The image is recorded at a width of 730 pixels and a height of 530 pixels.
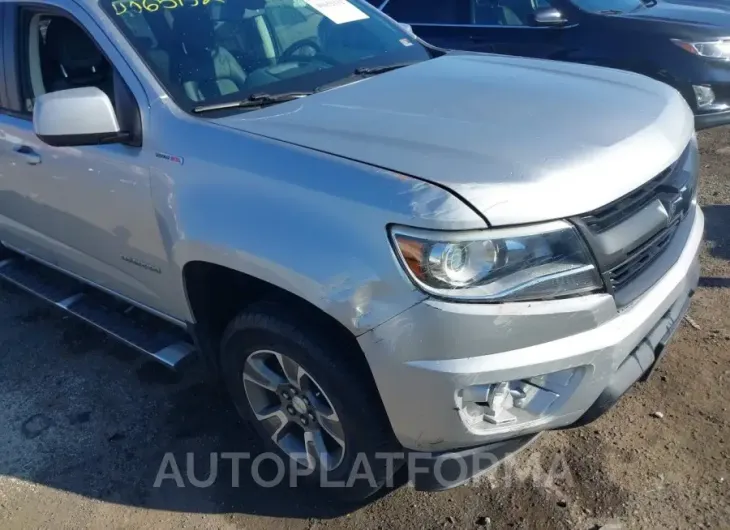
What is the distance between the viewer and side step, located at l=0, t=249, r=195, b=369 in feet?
11.0

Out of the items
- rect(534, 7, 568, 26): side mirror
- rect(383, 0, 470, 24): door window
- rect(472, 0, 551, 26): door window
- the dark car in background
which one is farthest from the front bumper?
rect(383, 0, 470, 24): door window

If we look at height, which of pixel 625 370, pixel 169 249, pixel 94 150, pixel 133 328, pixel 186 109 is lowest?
pixel 133 328

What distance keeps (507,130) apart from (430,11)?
4.63 meters

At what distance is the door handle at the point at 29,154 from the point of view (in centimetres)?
345

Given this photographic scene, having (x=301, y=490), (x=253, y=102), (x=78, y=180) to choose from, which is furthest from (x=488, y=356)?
(x=78, y=180)

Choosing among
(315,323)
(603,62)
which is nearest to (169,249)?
(315,323)

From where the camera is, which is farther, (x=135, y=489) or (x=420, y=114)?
(x=135, y=489)

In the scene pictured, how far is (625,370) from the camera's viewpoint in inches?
93.8

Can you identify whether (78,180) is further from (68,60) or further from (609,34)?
(609,34)

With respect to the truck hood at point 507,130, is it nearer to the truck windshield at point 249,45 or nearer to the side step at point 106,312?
the truck windshield at point 249,45

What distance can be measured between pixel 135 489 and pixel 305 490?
0.72m

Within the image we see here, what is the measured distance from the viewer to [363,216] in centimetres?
221

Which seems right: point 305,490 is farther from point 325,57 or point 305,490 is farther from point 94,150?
point 325,57

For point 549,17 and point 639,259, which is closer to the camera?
point 639,259
